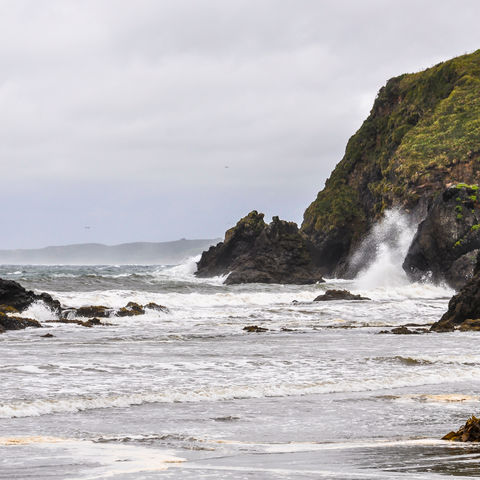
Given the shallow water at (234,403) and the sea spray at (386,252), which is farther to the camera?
the sea spray at (386,252)

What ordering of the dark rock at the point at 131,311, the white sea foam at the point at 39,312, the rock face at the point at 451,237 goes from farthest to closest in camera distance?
the rock face at the point at 451,237
the dark rock at the point at 131,311
the white sea foam at the point at 39,312

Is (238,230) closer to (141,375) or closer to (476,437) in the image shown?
(141,375)

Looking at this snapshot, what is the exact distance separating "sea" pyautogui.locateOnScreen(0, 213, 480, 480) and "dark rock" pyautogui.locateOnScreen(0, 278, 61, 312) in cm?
447

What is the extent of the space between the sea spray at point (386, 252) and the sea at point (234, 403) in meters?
35.4

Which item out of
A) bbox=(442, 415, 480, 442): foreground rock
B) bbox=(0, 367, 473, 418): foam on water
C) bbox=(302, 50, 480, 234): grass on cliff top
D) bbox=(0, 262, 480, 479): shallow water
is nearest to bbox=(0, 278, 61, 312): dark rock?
bbox=(0, 262, 480, 479): shallow water

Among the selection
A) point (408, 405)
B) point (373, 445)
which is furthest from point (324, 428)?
point (408, 405)

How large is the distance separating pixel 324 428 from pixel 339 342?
35.0ft

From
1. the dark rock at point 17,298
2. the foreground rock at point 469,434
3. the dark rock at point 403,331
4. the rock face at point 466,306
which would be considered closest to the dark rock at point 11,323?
the dark rock at point 17,298

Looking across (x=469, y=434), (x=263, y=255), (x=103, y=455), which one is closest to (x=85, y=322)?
(x=103, y=455)

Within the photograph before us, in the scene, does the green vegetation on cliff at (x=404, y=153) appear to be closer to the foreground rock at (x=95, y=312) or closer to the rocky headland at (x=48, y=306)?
the foreground rock at (x=95, y=312)

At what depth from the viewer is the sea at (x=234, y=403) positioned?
6.11 m

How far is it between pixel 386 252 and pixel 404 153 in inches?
421

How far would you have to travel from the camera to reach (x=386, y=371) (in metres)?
13.5

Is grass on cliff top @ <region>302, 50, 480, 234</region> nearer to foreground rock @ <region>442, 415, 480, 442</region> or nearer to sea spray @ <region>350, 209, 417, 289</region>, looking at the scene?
sea spray @ <region>350, 209, 417, 289</region>
